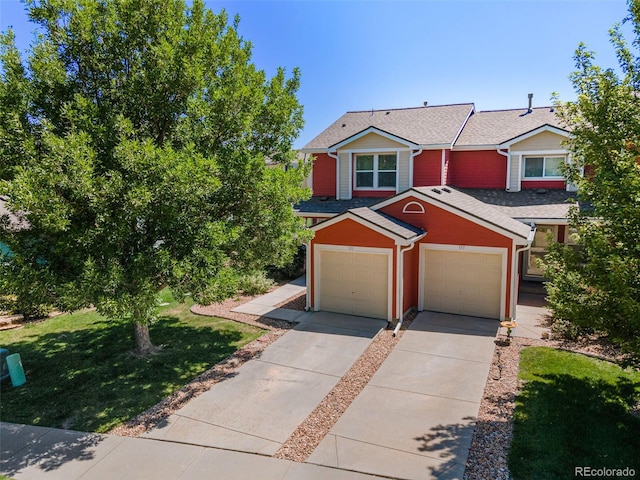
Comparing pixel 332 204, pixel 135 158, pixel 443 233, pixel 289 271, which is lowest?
pixel 289 271

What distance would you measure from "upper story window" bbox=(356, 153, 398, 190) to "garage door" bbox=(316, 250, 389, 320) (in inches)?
215

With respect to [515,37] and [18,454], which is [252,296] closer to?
[18,454]

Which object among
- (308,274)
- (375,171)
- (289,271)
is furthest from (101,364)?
(375,171)

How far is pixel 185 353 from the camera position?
11.0 meters

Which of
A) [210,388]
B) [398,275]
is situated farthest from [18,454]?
[398,275]

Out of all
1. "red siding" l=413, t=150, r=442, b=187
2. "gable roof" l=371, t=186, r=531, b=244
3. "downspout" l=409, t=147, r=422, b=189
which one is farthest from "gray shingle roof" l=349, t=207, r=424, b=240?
"red siding" l=413, t=150, r=442, b=187

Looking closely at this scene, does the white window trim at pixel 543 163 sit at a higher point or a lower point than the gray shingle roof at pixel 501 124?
lower

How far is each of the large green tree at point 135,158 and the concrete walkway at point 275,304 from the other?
3.99 metres

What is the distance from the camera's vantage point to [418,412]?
788 cm

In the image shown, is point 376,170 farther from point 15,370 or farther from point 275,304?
point 15,370

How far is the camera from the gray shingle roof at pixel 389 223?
41.5 feet

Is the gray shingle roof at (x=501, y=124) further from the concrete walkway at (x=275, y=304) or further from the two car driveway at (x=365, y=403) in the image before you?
the concrete walkway at (x=275, y=304)

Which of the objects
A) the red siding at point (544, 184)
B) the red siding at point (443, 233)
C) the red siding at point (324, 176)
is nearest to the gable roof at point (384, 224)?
the red siding at point (443, 233)

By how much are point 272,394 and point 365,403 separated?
1971 millimetres
